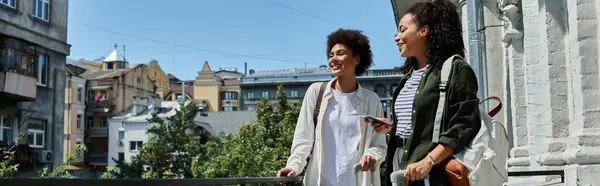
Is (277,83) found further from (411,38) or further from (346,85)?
(411,38)

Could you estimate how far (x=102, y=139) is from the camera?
234ft

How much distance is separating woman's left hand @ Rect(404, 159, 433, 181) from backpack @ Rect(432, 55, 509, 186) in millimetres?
118

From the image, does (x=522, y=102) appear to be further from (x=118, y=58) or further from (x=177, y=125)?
(x=118, y=58)

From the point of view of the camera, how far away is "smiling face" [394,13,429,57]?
11.8 ft

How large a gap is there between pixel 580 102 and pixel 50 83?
3308 centimetres

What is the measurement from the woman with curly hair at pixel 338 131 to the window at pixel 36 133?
32.2m

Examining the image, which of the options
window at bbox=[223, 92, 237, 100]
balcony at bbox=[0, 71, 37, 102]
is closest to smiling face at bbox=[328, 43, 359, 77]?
balcony at bbox=[0, 71, 37, 102]

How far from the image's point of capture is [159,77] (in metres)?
89.7

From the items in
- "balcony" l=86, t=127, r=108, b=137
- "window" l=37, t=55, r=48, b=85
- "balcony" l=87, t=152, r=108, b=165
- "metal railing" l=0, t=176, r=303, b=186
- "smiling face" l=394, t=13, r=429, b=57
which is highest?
"window" l=37, t=55, r=48, b=85

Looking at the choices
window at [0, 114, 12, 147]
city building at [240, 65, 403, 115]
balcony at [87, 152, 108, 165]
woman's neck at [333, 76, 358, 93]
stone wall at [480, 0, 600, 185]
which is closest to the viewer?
woman's neck at [333, 76, 358, 93]

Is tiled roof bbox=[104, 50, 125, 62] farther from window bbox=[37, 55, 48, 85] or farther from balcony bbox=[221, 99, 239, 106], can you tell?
window bbox=[37, 55, 48, 85]

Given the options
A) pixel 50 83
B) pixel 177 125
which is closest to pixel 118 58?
pixel 177 125

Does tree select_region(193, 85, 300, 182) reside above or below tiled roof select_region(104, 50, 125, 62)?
below

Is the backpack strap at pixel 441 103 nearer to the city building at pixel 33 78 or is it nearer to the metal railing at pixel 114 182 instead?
the metal railing at pixel 114 182
